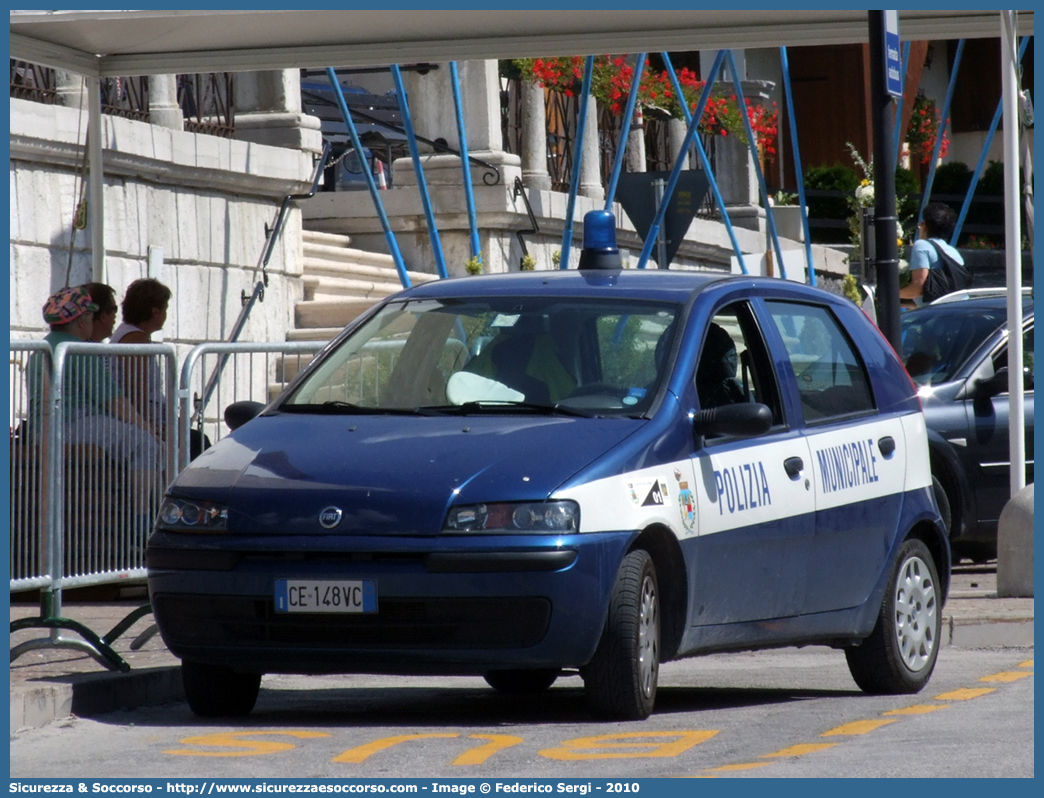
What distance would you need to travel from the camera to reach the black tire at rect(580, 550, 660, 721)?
23.3ft

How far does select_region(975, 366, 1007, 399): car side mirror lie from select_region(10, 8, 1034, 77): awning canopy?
96.9 inches

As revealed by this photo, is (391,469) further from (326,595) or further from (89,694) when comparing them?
(89,694)

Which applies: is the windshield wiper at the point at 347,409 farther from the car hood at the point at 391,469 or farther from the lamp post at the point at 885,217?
the lamp post at the point at 885,217

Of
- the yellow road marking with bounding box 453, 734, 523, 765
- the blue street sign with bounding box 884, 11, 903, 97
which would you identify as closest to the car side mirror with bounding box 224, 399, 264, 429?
the yellow road marking with bounding box 453, 734, 523, 765

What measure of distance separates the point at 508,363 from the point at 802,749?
1920 mm

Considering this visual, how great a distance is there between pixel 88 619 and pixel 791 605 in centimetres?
389

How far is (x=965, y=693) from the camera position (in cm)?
860

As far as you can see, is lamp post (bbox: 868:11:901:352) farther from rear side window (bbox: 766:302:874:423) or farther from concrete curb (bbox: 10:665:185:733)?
concrete curb (bbox: 10:665:185:733)

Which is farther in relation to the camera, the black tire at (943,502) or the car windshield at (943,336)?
the car windshield at (943,336)

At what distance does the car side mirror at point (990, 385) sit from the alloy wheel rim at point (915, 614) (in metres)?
4.52

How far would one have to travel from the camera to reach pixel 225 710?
7766 millimetres

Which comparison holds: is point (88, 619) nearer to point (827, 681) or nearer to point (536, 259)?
point (827, 681)

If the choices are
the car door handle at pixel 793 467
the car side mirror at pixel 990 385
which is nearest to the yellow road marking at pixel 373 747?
the car door handle at pixel 793 467

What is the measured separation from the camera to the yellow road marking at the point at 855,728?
7.29 metres
